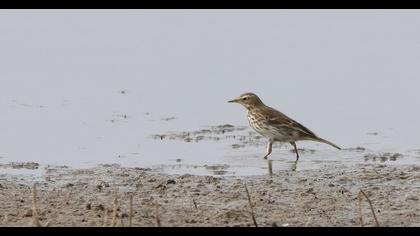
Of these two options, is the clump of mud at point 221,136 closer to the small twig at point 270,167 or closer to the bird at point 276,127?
the bird at point 276,127

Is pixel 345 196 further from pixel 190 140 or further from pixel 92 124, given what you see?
pixel 92 124

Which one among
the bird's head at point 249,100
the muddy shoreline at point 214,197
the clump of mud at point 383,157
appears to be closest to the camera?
the muddy shoreline at point 214,197

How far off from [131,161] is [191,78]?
5316 mm

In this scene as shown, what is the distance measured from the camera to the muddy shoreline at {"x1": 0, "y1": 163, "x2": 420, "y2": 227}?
27.7ft

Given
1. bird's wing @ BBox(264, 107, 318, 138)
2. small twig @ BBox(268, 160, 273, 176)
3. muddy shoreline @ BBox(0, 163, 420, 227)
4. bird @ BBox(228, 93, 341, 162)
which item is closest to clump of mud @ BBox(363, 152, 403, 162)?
muddy shoreline @ BBox(0, 163, 420, 227)

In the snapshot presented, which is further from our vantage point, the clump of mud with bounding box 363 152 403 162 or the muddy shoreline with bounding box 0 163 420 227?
the clump of mud with bounding box 363 152 403 162

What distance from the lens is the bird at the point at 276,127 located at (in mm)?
13062

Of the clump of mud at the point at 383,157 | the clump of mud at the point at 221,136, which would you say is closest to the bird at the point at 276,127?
the clump of mud at the point at 221,136

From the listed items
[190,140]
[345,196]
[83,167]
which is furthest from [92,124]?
[345,196]

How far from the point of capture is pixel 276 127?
43.4 feet

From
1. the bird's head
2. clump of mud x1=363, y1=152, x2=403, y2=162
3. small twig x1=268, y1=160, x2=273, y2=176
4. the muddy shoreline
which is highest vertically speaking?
the bird's head

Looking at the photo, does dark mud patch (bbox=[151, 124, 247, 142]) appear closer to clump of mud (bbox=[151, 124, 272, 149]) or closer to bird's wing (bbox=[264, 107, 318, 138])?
clump of mud (bbox=[151, 124, 272, 149])

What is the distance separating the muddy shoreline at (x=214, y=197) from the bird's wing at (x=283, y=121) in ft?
4.74

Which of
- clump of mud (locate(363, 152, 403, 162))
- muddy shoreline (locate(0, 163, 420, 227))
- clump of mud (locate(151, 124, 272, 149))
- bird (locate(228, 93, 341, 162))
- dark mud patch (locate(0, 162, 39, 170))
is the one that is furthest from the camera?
clump of mud (locate(151, 124, 272, 149))
